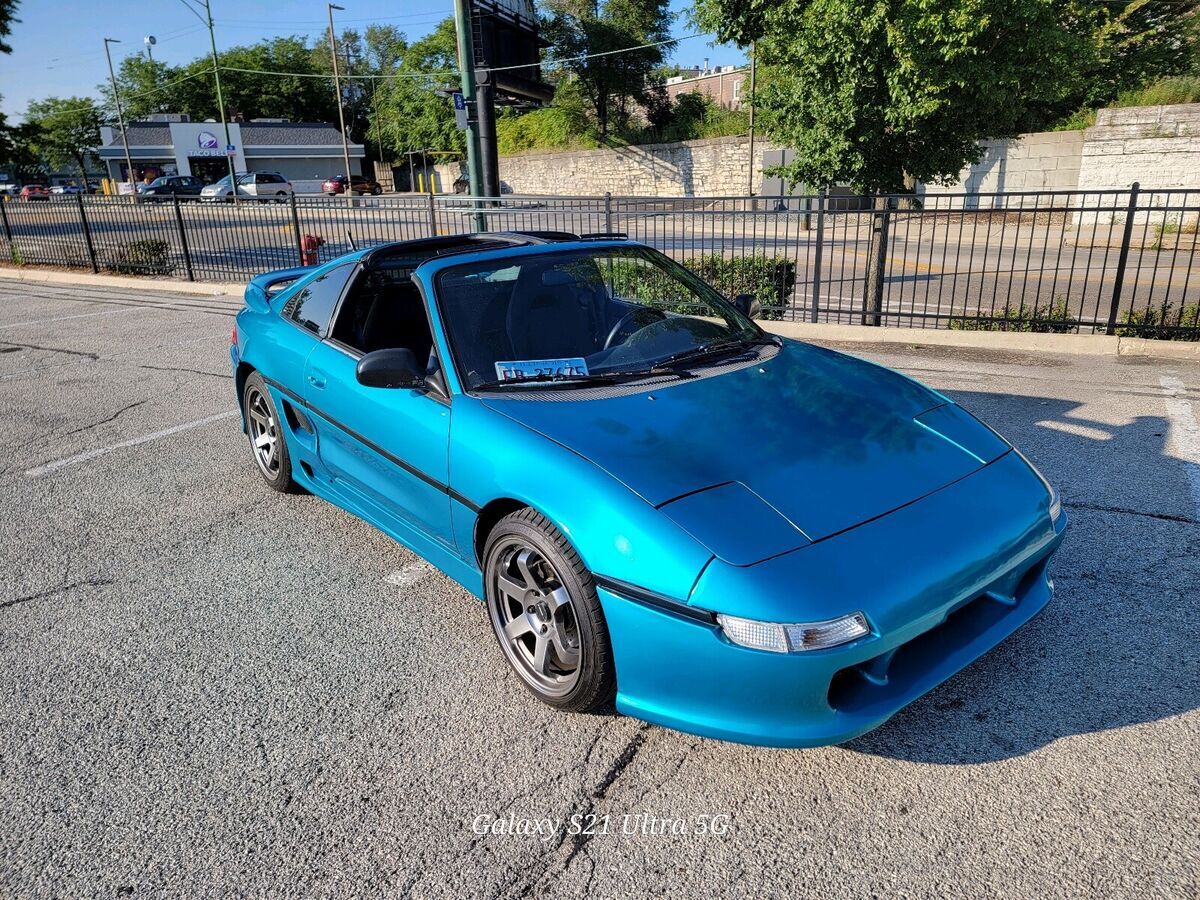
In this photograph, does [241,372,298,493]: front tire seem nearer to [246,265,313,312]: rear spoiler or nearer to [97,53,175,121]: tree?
[246,265,313,312]: rear spoiler

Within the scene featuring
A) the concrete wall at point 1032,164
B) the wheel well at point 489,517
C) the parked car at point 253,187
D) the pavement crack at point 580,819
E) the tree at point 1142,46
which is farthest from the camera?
the parked car at point 253,187

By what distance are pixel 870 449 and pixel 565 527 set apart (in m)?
1.13

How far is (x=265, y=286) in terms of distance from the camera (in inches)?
211

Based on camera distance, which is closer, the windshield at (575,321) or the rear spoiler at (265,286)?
the windshield at (575,321)

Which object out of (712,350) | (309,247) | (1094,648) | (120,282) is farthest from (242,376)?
(120,282)

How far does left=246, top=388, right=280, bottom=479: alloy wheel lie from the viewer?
15.6 ft

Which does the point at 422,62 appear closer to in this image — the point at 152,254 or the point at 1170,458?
the point at 152,254

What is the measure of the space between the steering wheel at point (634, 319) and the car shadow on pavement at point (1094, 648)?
1898 millimetres

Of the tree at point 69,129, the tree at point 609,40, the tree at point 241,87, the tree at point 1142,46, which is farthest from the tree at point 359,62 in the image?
the tree at point 1142,46

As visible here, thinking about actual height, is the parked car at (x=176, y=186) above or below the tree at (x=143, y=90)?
below

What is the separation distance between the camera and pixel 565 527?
2584mm

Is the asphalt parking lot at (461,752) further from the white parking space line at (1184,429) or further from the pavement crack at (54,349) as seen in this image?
the pavement crack at (54,349)

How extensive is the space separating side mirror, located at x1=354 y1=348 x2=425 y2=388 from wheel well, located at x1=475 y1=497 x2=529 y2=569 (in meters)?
0.69

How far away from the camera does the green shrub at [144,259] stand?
1600cm
